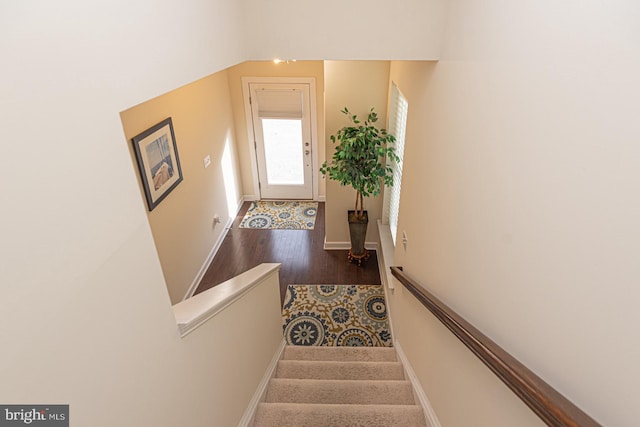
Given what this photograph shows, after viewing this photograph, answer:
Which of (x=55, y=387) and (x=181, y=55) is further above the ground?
(x=181, y=55)

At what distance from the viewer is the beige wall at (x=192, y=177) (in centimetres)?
380

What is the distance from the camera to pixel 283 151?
653cm

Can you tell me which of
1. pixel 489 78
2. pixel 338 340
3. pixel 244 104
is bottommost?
pixel 338 340

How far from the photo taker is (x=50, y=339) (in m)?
0.87

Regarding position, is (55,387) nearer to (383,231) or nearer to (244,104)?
(383,231)

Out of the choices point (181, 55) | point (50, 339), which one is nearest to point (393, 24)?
point (181, 55)

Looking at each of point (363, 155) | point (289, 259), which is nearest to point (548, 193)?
point (363, 155)

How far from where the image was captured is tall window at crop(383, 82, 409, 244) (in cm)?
379

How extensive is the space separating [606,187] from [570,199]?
13 cm

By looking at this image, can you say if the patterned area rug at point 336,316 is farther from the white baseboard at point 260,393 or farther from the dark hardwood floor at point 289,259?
the white baseboard at point 260,393

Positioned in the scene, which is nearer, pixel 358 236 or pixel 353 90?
pixel 353 90
